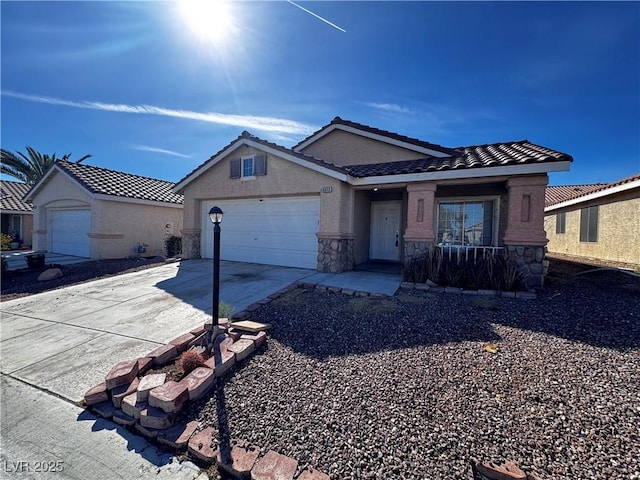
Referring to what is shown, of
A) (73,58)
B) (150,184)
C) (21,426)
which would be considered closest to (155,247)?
(150,184)

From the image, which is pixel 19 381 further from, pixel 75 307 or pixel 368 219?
pixel 368 219

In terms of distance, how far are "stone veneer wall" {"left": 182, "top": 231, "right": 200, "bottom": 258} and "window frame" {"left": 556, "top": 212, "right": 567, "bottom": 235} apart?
2074cm

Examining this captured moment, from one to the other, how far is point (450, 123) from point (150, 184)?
16793mm

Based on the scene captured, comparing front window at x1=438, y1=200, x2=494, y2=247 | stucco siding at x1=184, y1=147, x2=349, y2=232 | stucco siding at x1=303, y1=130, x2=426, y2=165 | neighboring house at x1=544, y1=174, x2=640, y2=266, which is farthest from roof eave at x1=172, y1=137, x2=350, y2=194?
neighboring house at x1=544, y1=174, x2=640, y2=266

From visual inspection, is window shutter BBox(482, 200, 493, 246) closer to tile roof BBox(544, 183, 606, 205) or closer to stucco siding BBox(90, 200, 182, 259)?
tile roof BBox(544, 183, 606, 205)

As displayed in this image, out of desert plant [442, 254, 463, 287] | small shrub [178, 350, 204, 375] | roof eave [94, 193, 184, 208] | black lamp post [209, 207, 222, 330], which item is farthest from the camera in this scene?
roof eave [94, 193, 184, 208]

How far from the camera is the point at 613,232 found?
12109 mm

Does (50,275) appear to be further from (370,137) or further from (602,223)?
(602,223)

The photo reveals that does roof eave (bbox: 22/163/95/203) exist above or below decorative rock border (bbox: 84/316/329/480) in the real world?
above

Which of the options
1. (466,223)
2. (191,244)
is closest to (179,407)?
(191,244)

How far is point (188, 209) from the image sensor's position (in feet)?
40.0

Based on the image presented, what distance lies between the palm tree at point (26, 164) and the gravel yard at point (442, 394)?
89.3 ft

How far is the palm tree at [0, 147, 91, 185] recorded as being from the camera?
67.1 feet

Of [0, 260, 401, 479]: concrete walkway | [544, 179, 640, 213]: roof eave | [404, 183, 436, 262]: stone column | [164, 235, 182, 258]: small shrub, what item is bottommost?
[0, 260, 401, 479]: concrete walkway
